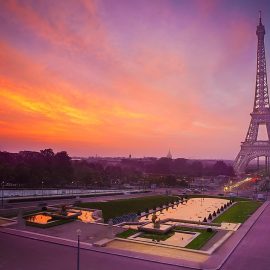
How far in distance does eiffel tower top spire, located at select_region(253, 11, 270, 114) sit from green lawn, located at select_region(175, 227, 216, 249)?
94.4 metres

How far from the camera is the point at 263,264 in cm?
2642

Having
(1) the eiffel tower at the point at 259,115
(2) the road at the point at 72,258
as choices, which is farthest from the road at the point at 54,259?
(1) the eiffel tower at the point at 259,115

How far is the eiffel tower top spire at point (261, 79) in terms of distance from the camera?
119 m

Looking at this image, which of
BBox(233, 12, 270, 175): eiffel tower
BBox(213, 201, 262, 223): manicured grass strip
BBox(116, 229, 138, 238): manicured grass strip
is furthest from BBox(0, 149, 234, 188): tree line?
BBox(116, 229, 138, 238): manicured grass strip

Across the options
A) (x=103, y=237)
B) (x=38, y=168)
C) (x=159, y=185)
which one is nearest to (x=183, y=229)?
(x=103, y=237)

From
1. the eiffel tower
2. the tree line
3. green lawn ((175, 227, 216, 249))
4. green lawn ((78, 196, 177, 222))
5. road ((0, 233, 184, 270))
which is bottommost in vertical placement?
green lawn ((175, 227, 216, 249))

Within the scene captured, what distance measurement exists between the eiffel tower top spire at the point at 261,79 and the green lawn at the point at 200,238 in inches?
3716

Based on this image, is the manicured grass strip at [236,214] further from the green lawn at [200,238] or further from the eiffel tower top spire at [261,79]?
the eiffel tower top spire at [261,79]

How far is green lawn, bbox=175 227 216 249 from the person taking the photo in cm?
3225

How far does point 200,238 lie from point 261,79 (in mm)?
99940

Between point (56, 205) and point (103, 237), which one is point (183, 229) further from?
point (56, 205)

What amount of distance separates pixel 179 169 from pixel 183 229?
512ft

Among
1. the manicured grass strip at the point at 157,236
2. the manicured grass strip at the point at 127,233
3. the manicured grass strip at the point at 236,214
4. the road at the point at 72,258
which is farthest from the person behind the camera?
the manicured grass strip at the point at 236,214

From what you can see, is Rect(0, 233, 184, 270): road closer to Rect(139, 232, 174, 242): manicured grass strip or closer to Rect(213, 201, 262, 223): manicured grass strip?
Rect(139, 232, 174, 242): manicured grass strip
